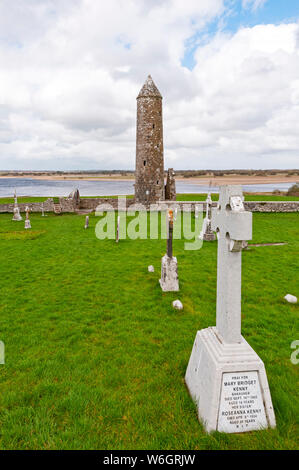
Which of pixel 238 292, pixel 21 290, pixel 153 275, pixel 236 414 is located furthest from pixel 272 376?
pixel 21 290

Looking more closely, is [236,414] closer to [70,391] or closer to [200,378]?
[200,378]

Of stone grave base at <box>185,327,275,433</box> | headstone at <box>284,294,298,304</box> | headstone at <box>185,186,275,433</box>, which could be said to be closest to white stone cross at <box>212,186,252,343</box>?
headstone at <box>185,186,275,433</box>

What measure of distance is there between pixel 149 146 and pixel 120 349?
21.3 metres

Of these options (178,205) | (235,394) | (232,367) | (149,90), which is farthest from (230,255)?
(149,90)

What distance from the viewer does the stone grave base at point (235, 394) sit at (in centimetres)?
319

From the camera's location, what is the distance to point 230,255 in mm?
3414

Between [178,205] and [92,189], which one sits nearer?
[178,205]

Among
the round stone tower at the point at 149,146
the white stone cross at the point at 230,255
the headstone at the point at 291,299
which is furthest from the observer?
the round stone tower at the point at 149,146

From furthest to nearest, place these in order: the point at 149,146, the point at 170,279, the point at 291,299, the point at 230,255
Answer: the point at 149,146, the point at 170,279, the point at 291,299, the point at 230,255

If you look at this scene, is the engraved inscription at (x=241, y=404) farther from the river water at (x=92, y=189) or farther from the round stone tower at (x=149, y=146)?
the river water at (x=92, y=189)

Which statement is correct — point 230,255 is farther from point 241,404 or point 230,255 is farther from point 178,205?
point 178,205

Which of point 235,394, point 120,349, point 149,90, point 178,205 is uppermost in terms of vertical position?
point 149,90

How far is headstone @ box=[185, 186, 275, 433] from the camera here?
10.5 ft

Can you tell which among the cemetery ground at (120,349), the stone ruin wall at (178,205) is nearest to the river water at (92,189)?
the stone ruin wall at (178,205)
